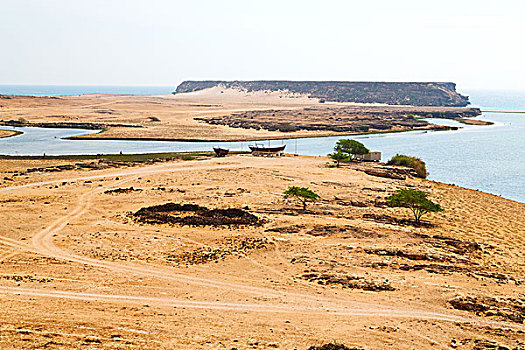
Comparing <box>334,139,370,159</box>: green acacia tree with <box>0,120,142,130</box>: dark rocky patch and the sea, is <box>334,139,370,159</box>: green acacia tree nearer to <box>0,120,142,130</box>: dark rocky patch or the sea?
the sea

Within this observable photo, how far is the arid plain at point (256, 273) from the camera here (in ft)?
48.2

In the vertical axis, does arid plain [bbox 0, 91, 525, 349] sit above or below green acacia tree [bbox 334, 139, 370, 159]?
below

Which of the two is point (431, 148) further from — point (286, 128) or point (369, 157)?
point (286, 128)

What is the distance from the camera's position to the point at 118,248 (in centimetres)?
2366

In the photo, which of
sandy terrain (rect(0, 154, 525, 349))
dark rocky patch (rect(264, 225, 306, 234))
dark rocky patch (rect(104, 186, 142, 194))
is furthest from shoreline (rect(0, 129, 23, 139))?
dark rocky patch (rect(264, 225, 306, 234))

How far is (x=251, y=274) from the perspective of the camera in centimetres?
2050

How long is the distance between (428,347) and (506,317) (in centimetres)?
401

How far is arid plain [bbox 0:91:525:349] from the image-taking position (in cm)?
A: 1469

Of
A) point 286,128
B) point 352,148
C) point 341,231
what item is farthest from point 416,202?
point 286,128

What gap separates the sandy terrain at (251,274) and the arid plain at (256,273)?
0.07 meters

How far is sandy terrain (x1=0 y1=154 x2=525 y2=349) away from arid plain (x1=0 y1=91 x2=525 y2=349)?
0.24 feet

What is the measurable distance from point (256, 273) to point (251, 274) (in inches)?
9.7

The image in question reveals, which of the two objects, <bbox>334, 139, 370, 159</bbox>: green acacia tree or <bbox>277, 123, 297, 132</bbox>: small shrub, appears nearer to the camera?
<bbox>334, 139, 370, 159</bbox>: green acacia tree

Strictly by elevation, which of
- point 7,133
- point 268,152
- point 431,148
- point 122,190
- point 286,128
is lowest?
point 122,190
